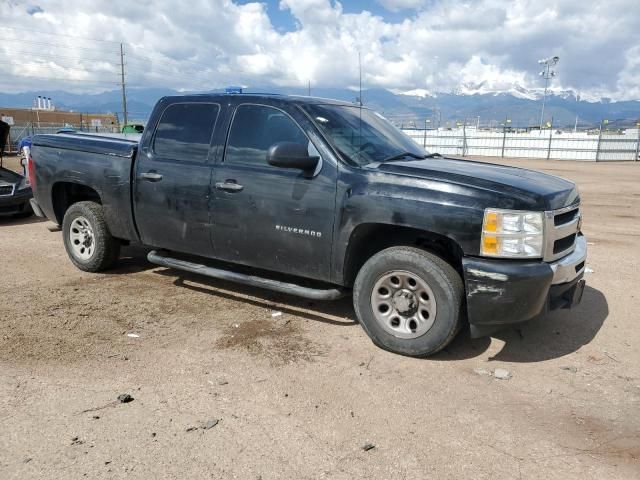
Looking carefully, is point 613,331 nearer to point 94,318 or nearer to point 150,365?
point 150,365

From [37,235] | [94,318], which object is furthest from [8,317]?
[37,235]

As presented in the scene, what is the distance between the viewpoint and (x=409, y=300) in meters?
3.95

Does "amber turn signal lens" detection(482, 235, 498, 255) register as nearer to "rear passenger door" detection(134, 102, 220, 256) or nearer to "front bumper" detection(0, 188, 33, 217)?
"rear passenger door" detection(134, 102, 220, 256)

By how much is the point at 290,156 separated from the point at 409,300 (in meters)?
1.40

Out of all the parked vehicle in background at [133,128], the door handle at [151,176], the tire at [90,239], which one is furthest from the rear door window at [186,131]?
the parked vehicle in background at [133,128]

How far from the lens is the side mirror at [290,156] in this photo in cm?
400

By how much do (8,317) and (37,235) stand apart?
395 cm

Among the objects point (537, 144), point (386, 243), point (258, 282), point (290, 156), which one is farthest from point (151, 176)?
point (537, 144)

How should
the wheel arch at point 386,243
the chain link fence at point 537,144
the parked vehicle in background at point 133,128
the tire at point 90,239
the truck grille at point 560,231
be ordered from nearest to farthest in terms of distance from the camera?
the truck grille at point 560,231 → the wheel arch at point 386,243 → the tire at point 90,239 → the parked vehicle in background at point 133,128 → the chain link fence at point 537,144

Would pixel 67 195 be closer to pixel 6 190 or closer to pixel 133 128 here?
pixel 6 190

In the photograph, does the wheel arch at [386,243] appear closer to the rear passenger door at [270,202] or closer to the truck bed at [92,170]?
the rear passenger door at [270,202]

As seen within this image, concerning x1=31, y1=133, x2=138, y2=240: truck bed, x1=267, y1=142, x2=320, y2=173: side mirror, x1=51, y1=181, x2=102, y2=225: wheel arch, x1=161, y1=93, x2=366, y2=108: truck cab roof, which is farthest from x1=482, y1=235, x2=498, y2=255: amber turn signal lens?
x1=51, y1=181, x2=102, y2=225: wheel arch

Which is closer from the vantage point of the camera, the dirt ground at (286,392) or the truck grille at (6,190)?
the dirt ground at (286,392)

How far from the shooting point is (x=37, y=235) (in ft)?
26.9
